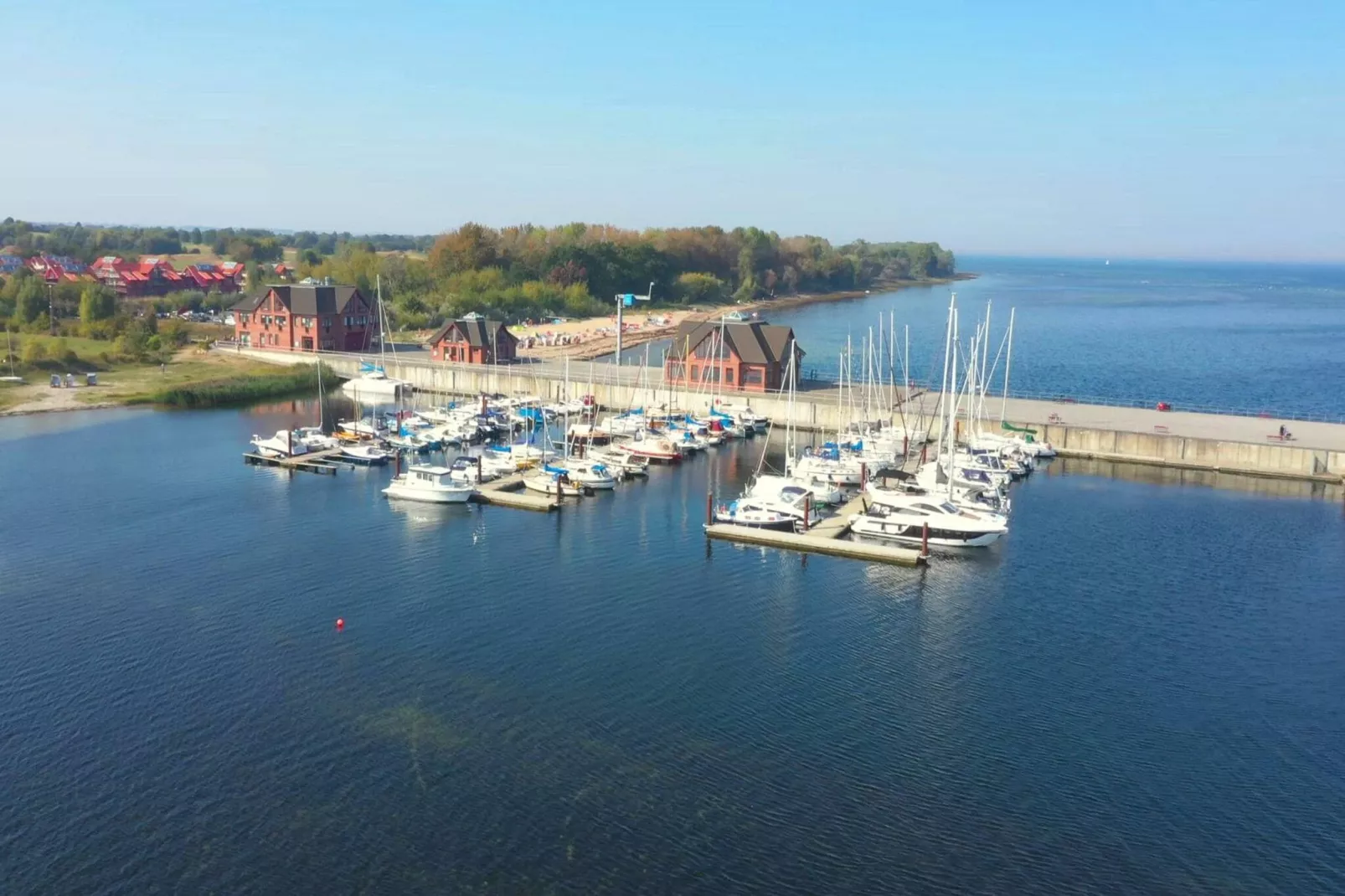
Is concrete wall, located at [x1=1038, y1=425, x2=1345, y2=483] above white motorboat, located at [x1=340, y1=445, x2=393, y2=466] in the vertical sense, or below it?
above

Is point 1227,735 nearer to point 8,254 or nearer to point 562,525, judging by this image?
point 562,525

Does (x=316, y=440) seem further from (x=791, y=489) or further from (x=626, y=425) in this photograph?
(x=791, y=489)

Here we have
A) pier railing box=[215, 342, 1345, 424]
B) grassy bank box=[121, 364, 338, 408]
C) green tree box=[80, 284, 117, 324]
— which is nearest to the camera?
pier railing box=[215, 342, 1345, 424]

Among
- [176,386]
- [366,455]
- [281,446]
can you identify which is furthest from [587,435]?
[176,386]

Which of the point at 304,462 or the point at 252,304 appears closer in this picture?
the point at 304,462

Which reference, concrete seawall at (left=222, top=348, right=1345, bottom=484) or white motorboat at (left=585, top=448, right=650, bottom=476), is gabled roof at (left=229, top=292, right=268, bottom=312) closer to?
concrete seawall at (left=222, top=348, right=1345, bottom=484)

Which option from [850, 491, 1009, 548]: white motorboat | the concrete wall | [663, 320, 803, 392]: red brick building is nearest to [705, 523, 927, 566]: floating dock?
[850, 491, 1009, 548]: white motorboat
